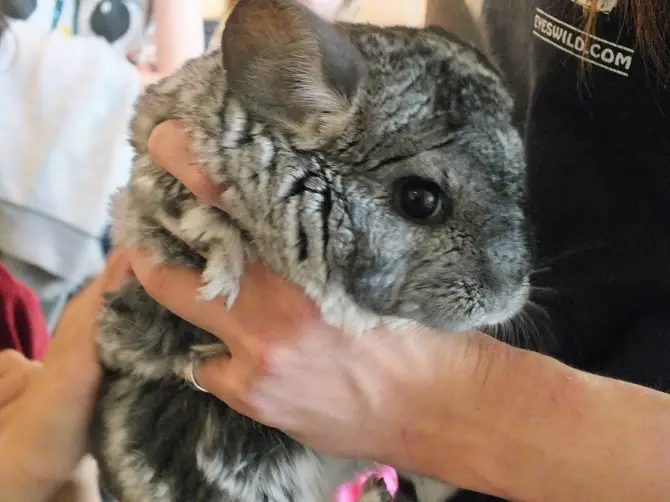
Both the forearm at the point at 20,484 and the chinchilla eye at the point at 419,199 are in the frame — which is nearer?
the chinchilla eye at the point at 419,199

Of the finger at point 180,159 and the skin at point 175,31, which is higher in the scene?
the finger at point 180,159

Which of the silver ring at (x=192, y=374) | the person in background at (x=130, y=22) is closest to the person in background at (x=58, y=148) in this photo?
the person in background at (x=130, y=22)

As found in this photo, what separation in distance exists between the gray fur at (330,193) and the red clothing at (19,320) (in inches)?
32.9

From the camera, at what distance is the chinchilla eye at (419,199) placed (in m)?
0.82

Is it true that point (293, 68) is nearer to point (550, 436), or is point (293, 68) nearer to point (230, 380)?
point (230, 380)

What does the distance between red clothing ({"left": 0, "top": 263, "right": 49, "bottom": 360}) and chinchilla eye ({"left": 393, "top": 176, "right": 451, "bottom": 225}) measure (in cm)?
117

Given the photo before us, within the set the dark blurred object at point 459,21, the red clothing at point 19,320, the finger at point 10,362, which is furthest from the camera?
the red clothing at point 19,320

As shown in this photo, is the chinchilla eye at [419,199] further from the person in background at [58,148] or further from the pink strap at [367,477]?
the person in background at [58,148]

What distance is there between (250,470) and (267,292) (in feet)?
0.80

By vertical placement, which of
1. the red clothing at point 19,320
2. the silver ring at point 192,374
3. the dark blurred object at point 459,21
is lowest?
the red clothing at point 19,320

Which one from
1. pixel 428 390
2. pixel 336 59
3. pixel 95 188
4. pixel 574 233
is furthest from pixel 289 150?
pixel 95 188

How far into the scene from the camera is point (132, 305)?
1069mm

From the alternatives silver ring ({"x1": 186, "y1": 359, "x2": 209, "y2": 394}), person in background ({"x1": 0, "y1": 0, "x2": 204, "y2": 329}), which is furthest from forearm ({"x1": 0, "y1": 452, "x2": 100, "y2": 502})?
person in background ({"x1": 0, "y1": 0, "x2": 204, "y2": 329})

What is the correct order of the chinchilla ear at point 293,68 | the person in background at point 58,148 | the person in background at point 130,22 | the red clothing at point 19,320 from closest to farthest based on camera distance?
the chinchilla ear at point 293,68 < the red clothing at point 19,320 < the person in background at point 58,148 < the person in background at point 130,22
